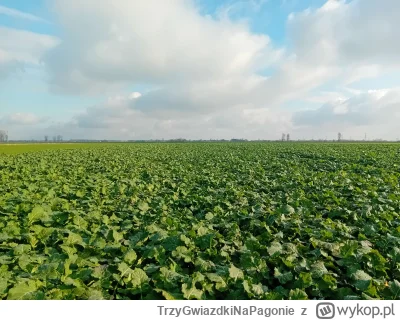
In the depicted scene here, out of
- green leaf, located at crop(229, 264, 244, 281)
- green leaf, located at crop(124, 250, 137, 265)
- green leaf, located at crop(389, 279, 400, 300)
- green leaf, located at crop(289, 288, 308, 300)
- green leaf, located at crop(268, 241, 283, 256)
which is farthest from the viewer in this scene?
green leaf, located at crop(268, 241, 283, 256)

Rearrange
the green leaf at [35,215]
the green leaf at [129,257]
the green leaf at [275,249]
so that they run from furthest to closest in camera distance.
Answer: the green leaf at [35,215] → the green leaf at [275,249] → the green leaf at [129,257]

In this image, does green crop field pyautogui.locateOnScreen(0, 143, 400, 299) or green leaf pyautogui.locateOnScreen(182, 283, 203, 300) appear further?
green crop field pyautogui.locateOnScreen(0, 143, 400, 299)

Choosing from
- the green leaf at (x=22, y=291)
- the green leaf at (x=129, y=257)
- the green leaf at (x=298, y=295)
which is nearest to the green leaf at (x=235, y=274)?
the green leaf at (x=298, y=295)

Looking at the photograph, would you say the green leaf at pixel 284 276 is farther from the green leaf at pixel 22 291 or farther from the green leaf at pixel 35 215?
the green leaf at pixel 35 215

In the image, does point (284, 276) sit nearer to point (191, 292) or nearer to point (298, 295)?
point (298, 295)

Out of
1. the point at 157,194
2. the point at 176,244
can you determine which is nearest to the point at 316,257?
the point at 176,244

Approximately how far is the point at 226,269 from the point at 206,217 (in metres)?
2.60

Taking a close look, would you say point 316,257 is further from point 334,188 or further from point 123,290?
point 334,188
